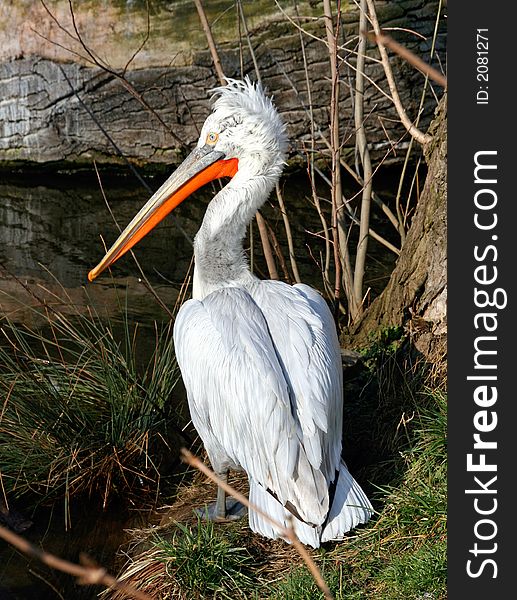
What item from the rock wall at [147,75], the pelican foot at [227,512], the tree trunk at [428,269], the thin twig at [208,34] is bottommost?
the pelican foot at [227,512]

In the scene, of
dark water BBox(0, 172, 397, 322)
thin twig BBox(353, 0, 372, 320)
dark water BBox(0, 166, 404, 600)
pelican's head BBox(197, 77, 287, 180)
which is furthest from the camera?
dark water BBox(0, 172, 397, 322)

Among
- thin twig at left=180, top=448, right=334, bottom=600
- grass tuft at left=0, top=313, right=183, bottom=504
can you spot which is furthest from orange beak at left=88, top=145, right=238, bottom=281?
thin twig at left=180, top=448, right=334, bottom=600

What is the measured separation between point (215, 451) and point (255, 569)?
1.60ft

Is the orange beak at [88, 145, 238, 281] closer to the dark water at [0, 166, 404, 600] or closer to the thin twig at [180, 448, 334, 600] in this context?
the dark water at [0, 166, 404, 600]

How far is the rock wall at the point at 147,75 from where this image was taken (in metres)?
7.91

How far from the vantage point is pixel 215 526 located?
3.42m

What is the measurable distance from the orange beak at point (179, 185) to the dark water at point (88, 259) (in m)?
0.48

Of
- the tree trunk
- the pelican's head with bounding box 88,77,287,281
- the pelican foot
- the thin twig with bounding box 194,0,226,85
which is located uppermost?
the thin twig with bounding box 194,0,226,85

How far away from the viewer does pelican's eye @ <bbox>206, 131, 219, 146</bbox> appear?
3697 mm

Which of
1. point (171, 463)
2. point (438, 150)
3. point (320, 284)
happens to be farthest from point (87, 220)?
point (438, 150)

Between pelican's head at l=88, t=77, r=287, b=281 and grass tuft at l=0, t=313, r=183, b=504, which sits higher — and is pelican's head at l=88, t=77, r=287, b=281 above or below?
above

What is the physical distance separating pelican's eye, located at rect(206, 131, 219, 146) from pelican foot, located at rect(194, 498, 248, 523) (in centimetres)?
153

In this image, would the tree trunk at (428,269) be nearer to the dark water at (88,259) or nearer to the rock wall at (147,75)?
the dark water at (88,259)

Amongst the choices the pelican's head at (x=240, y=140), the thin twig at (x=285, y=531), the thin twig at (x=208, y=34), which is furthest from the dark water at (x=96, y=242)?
the thin twig at (x=285, y=531)
